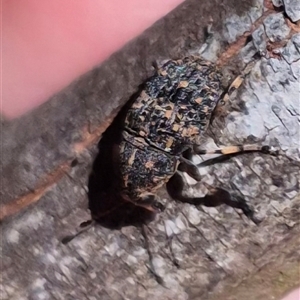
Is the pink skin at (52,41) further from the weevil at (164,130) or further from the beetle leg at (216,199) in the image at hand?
the beetle leg at (216,199)

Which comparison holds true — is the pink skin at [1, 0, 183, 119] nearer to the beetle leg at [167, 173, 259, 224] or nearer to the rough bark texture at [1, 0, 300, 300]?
the rough bark texture at [1, 0, 300, 300]

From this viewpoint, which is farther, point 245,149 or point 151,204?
point 151,204

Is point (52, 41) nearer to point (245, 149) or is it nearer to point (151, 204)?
point (151, 204)

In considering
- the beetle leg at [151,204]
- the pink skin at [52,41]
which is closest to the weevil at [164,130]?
the beetle leg at [151,204]

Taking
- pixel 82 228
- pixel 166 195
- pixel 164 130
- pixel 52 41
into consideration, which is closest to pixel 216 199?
pixel 166 195

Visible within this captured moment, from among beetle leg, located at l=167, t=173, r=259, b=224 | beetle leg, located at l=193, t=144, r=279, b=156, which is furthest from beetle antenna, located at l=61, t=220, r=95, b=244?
beetle leg, located at l=193, t=144, r=279, b=156

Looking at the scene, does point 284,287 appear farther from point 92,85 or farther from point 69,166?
point 92,85

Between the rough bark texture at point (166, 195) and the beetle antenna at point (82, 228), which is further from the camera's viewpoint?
the beetle antenna at point (82, 228)
